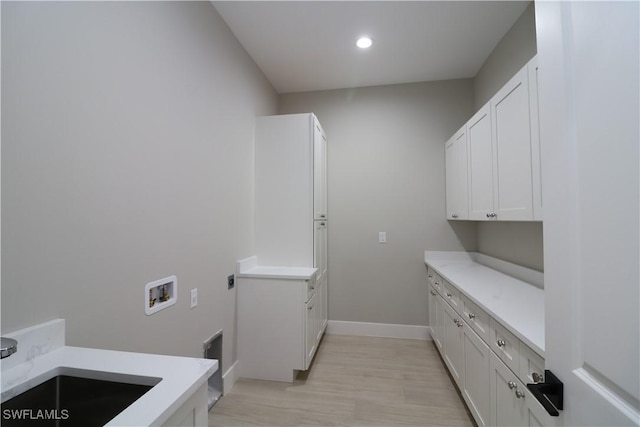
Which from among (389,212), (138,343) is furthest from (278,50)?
(138,343)

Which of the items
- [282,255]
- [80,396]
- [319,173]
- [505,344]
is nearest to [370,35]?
[319,173]

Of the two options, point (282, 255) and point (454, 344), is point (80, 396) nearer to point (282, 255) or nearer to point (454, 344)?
point (282, 255)

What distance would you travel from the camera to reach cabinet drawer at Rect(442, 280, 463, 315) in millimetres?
2020

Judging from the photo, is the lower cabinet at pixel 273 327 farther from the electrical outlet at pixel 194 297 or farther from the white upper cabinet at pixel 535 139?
the white upper cabinet at pixel 535 139

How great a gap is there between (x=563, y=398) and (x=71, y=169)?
1683mm

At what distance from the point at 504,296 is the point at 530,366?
0.65 meters

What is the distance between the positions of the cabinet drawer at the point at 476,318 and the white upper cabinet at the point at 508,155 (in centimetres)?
59

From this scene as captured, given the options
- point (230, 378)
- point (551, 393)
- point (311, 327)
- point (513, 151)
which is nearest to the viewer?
point (551, 393)

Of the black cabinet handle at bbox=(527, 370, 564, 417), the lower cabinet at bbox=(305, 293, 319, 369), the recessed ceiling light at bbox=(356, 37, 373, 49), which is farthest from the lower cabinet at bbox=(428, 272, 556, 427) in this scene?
the recessed ceiling light at bbox=(356, 37, 373, 49)

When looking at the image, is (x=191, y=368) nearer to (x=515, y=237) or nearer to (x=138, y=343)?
(x=138, y=343)

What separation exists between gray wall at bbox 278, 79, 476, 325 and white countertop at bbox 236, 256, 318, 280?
0.88 meters

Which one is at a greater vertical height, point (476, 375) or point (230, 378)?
point (476, 375)

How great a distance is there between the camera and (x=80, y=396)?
31.7 inches

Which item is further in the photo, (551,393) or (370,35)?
(370,35)
